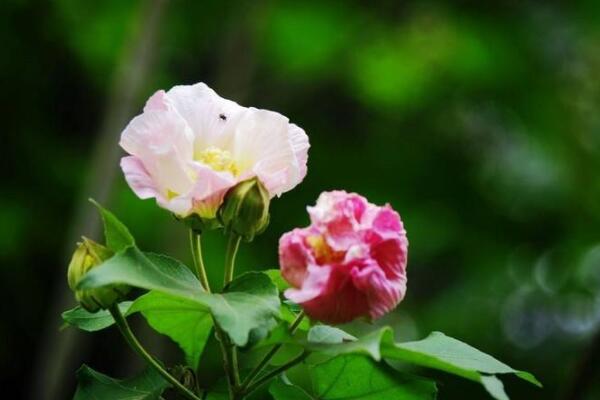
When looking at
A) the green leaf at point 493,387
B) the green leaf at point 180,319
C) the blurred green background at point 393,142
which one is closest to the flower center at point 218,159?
the green leaf at point 180,319

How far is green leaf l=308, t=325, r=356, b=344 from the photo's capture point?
0.72 meters

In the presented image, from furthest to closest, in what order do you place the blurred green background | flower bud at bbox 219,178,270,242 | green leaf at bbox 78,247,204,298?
the blurred green background
flower bud at bbox 219,178,270,242
green leaf at bbox 78,247,204,298

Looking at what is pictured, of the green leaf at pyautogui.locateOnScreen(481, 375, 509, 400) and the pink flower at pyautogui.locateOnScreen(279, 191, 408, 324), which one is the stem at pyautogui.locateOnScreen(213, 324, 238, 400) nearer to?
the pink flower at pyautogui.locateOnScreen(279, 191, 408, 324)

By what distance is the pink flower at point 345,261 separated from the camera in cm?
66

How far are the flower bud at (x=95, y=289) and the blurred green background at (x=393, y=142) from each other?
2197mm

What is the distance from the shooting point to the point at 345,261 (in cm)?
67

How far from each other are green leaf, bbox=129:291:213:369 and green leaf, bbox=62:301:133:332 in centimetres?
2

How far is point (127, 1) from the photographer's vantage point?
326cm

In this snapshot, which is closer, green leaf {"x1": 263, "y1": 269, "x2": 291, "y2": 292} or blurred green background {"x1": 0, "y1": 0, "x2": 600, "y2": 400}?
green leaf {"x1": 263, "y1": 269, "x2": 291, "y2": 292}

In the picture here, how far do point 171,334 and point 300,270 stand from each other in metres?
0.16

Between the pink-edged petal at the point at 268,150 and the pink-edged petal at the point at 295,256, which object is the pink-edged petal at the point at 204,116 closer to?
the pink-edged petal at the point at 268,150

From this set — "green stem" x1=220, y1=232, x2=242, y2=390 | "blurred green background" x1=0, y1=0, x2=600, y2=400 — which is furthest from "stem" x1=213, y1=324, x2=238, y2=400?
"blurred green background" x1=0, y1=0, x2=600, y2=400

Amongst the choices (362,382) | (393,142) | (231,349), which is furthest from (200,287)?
(393,142)

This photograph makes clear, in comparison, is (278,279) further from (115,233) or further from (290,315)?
(115,233)
